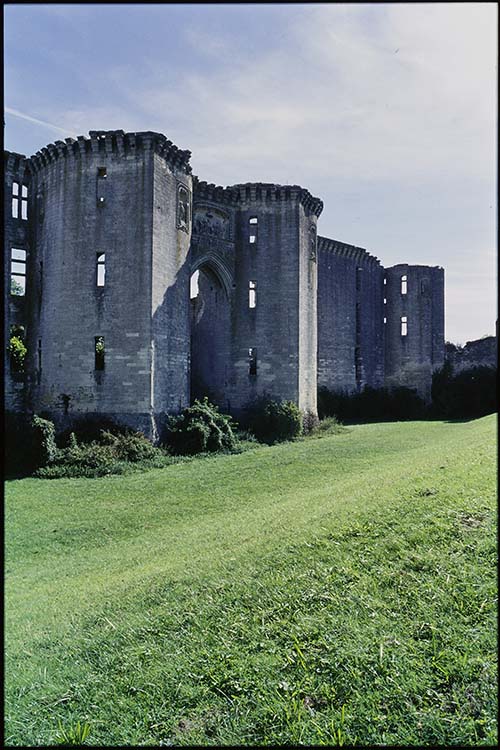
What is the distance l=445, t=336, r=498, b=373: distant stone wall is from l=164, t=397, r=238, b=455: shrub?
75.2 ft

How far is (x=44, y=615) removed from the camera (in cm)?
718

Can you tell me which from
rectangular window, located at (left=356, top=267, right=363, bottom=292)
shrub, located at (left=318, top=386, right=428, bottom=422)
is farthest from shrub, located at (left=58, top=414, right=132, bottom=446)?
rectangular window, located at (left=356, top=267, right=363, bottom=292)

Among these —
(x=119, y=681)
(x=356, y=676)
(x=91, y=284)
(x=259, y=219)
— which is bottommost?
(x=119, y=681)

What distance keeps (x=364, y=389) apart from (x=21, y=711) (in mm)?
37377

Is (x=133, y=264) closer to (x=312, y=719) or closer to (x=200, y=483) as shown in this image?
(x=200, y=483)

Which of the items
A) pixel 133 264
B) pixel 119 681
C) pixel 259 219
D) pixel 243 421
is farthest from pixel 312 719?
pixel 259 219

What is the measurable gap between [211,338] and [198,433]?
8.83 m

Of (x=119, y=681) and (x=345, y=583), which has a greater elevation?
(x=345, y=583)

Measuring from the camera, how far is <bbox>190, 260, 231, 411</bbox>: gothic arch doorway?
2836 cm

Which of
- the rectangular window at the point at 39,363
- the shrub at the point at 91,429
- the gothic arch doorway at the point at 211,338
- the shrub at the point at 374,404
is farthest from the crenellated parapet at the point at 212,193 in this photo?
the shrub at the point at 374,404

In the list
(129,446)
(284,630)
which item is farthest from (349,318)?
(284,630)

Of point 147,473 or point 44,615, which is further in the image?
point 147,473

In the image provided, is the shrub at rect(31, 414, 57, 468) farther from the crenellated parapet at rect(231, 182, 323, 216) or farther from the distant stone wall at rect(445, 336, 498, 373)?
the distant stone wall at rect(445, 336, 498, 373)

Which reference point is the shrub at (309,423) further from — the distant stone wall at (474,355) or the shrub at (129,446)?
the distant stone wall at (474,355)
